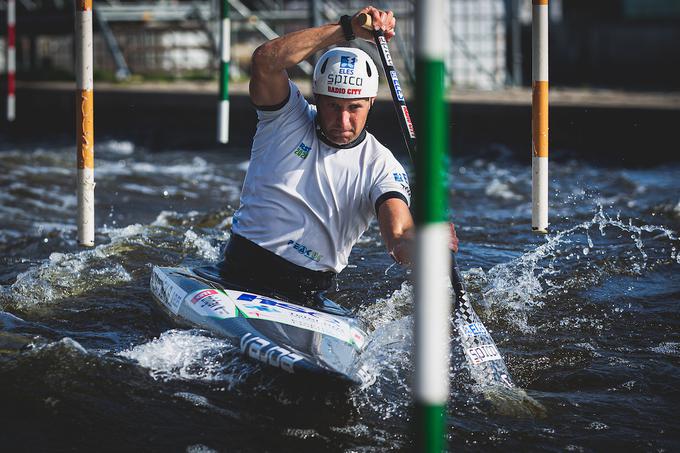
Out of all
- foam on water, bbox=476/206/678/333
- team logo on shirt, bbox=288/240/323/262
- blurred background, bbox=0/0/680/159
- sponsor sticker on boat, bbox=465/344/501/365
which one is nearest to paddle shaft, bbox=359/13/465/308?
sponsor sticker on boat, bbox=465/344/501/365

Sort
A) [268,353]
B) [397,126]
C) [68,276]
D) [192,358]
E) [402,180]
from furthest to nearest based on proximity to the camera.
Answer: [397,126]
[68,276]
[402,180]
[192,358]
[268,353]

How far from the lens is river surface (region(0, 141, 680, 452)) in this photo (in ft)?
12.7

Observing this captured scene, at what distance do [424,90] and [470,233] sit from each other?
5620 mm

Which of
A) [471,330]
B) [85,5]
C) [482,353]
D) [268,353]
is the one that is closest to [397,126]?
[85,5]

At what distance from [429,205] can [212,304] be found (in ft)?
7.70

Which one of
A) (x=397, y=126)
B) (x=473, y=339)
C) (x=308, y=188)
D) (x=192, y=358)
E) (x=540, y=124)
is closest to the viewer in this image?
(x=192, y=358)

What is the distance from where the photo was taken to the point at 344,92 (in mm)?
4582

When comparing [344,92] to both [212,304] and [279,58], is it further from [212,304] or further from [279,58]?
[212,304]

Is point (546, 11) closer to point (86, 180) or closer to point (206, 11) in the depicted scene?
point (86, 180)

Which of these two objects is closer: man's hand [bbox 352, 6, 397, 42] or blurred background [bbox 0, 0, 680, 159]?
man's hand [bbox 352, 6, 397, 42]

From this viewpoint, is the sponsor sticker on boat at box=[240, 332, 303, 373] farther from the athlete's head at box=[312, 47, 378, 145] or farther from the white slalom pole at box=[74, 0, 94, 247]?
the white slalom pole at box=[74, 0, 94, 247]

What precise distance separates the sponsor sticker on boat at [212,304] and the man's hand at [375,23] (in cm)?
148

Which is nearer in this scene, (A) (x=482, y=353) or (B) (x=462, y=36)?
(A) (x=482, y=353)

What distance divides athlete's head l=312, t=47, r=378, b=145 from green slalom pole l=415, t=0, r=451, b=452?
228 cm
